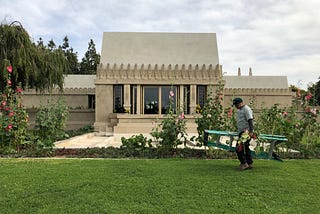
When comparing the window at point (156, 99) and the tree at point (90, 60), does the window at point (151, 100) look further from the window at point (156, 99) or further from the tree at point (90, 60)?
the tree at point (90, 60)

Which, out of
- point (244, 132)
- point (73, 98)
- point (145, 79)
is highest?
point (145, 79)

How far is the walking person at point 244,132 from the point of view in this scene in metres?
5.80

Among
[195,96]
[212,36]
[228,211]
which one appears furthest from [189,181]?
[212,36]

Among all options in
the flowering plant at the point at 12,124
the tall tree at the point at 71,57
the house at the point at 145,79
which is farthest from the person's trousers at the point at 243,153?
the tall tree at the point at 71,57

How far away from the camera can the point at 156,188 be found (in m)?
4.57

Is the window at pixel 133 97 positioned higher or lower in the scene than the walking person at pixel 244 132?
higher

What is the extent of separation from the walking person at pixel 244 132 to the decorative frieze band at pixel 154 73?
42.8ft

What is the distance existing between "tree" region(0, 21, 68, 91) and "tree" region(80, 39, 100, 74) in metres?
32.1

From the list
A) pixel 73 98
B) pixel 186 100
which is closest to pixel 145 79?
pixel 186 100

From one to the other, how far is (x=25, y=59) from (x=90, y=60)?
118ft

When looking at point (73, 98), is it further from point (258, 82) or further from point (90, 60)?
point (90, 60)

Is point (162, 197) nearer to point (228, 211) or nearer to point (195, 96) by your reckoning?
point (228, 211)

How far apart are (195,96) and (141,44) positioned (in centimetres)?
614

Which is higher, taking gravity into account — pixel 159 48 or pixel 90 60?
pixel 90 60
